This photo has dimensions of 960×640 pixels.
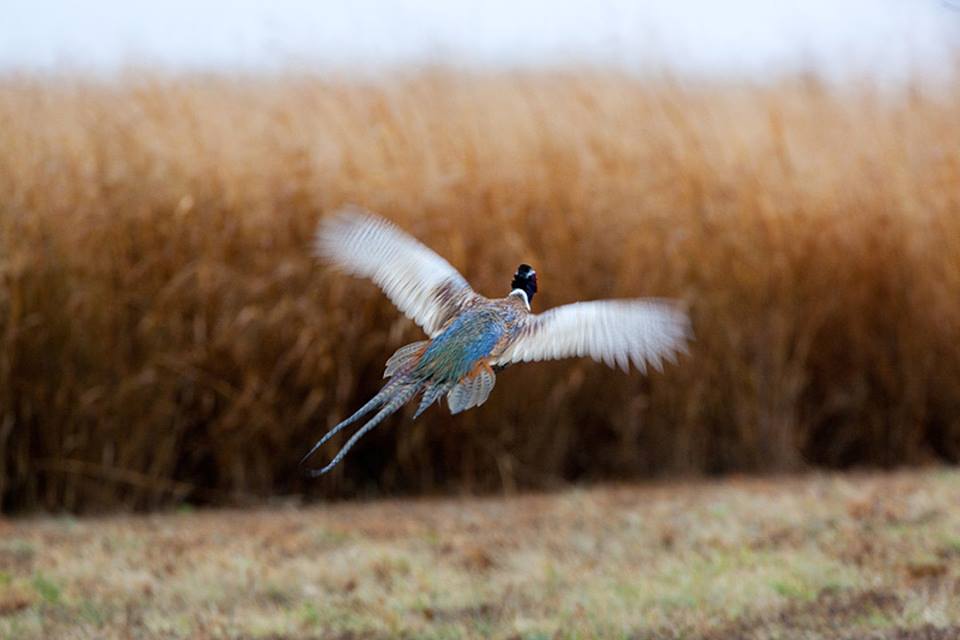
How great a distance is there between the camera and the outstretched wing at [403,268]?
244cm

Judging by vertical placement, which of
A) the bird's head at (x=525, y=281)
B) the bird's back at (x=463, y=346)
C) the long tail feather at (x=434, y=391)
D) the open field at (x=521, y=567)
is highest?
the bird's head at (x=525, y=281)

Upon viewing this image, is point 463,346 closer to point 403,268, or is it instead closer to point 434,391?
point 434,391

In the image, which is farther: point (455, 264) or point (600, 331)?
point (455, 264)

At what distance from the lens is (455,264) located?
5.43m

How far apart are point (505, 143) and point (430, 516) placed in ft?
5.73

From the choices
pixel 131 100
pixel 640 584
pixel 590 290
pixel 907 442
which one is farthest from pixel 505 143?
pixel 640 584

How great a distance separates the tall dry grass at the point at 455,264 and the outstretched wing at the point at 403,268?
8.74 ft

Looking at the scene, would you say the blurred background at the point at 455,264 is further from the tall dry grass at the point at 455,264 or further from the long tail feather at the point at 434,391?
the long tail feather at the point at 434,391

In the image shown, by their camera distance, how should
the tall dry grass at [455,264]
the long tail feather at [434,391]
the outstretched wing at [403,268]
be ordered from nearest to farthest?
1. the long tail feather at [434,391]
2. the outstretched wing at [403,268]
3. the tall dry grass at [455,264]

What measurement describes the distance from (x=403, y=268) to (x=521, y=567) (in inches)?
81.7

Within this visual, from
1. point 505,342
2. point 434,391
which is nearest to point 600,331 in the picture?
point 505,342

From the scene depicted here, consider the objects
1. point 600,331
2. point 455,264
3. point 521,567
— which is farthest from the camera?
point 455,264

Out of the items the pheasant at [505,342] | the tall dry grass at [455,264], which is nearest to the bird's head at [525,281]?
the pheasant at [505,342]

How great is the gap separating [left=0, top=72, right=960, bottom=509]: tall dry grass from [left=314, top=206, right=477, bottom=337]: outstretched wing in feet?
8.74
